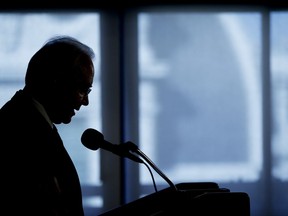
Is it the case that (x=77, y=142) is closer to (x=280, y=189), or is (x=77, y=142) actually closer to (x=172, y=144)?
(x=172, y=144)

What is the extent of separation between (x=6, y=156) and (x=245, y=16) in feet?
10.3

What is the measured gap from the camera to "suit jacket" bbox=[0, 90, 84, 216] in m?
1.13

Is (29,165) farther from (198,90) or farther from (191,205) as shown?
(198,90)

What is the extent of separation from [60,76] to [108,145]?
0.92 feet

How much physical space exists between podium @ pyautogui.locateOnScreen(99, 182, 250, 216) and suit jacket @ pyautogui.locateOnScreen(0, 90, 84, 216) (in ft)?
0.69

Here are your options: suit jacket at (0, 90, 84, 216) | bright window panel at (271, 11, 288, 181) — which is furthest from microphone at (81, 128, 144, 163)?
bright window panel at (271, 11, 288, 181)

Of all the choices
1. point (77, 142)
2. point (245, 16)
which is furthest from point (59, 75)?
point (245, 16)

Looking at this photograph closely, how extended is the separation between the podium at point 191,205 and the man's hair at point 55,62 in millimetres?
476

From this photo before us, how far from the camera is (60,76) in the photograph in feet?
4.75

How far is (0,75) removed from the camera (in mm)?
3840

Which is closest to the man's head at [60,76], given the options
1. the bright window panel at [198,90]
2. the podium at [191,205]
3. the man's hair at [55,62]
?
the man's hair at [55,62]

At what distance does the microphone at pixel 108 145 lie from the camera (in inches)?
55.6

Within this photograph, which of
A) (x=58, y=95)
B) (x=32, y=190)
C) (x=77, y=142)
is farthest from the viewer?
(x=77, y=142)

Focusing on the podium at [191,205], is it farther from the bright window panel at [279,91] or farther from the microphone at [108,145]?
the bright window panel at [279,91]
